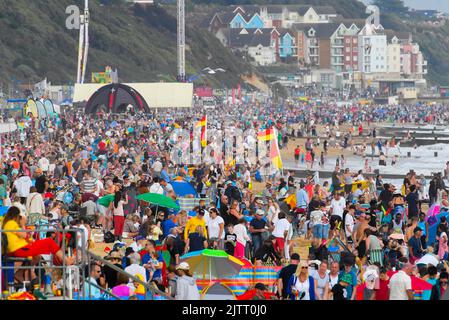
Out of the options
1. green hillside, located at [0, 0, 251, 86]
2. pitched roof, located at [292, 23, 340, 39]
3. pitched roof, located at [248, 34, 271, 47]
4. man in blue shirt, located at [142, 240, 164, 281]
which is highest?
pitched roof, located at [292, 23, 340, 39]

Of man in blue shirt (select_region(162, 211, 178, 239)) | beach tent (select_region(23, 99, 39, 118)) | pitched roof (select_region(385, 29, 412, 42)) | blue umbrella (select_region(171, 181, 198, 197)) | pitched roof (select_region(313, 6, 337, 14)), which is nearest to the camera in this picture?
man in blue shirt (select_region(162, 211, 178, 239))

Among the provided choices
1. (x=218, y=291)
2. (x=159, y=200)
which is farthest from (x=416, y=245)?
(x=159, y=200)

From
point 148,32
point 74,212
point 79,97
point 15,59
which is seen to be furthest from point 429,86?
point 74,212

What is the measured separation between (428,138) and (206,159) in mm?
45143

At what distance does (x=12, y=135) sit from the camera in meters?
40.5

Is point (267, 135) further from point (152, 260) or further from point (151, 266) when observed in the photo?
point (151, 266)

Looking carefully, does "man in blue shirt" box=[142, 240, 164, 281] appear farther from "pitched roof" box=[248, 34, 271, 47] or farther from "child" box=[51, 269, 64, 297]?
"pitched roof" box=[248, 34, 271, 47]

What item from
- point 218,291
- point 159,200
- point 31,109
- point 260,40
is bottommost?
point 218,291

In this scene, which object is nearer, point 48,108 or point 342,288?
point 342,288

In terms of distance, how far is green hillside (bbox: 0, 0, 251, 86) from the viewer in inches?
3573

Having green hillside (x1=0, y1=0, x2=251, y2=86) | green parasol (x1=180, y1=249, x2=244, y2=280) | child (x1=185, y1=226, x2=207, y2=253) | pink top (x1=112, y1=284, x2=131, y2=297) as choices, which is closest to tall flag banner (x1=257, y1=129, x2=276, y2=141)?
child (x1=185, y1=226, x2=207, y2=253)

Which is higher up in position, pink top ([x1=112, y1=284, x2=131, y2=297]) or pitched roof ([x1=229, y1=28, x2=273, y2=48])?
pitched roof ([x1=229, y1=28, x2=273, y2=48])

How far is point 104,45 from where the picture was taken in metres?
106

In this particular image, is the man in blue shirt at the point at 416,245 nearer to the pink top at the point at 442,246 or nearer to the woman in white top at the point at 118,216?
the pink top at the point at 442,246
